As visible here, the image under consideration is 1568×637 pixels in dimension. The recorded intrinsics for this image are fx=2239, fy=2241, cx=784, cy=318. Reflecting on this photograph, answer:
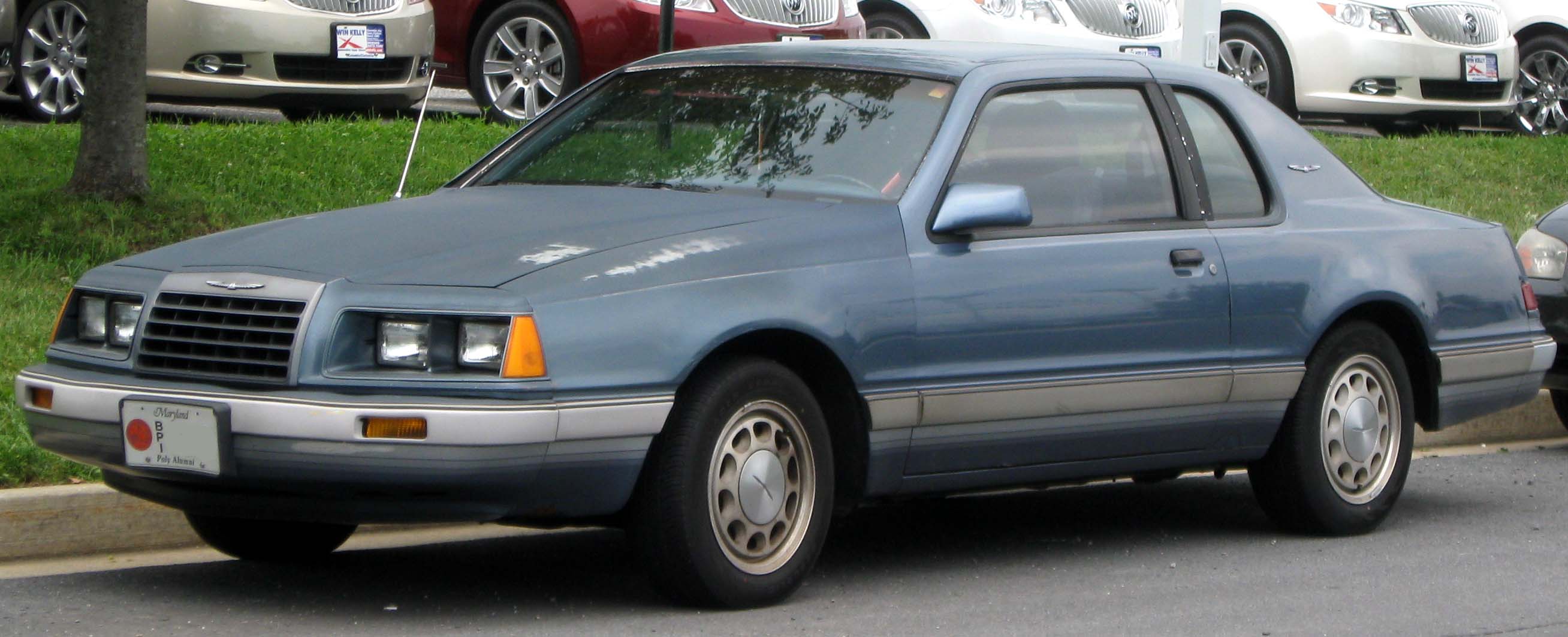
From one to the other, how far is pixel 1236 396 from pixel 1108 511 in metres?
1.10

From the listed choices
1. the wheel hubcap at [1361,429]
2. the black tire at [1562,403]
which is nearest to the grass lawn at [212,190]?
the black tire at [1562,403]

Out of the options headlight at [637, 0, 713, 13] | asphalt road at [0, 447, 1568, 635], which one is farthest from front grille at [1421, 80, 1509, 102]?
asphalt road at [0, 447, 1568, 635]

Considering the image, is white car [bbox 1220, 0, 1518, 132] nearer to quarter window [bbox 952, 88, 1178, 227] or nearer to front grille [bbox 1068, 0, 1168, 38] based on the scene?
front grille [bbox 1068, 0, 1168, 38]

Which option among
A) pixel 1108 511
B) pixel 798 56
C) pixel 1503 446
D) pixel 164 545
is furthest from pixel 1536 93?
pixel 164 545

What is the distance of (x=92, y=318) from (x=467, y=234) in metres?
0.96

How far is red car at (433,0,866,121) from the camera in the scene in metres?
12.1

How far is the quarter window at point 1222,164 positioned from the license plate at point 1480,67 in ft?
30.2

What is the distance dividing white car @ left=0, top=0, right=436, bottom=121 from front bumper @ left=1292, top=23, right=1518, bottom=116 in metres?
6.31

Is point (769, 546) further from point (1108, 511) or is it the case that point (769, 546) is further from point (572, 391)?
point (1108, 511)

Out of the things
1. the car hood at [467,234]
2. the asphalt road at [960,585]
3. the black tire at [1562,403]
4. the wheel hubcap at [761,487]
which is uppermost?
the car hood at [467,234]

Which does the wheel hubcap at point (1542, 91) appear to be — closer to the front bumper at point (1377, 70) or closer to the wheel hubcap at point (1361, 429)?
the front bumper at point (1377, 70)

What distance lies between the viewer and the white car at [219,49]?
37.3 ft

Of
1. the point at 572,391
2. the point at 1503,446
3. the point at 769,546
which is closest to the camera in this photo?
the point at 572,391

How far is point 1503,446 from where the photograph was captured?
9.35m
